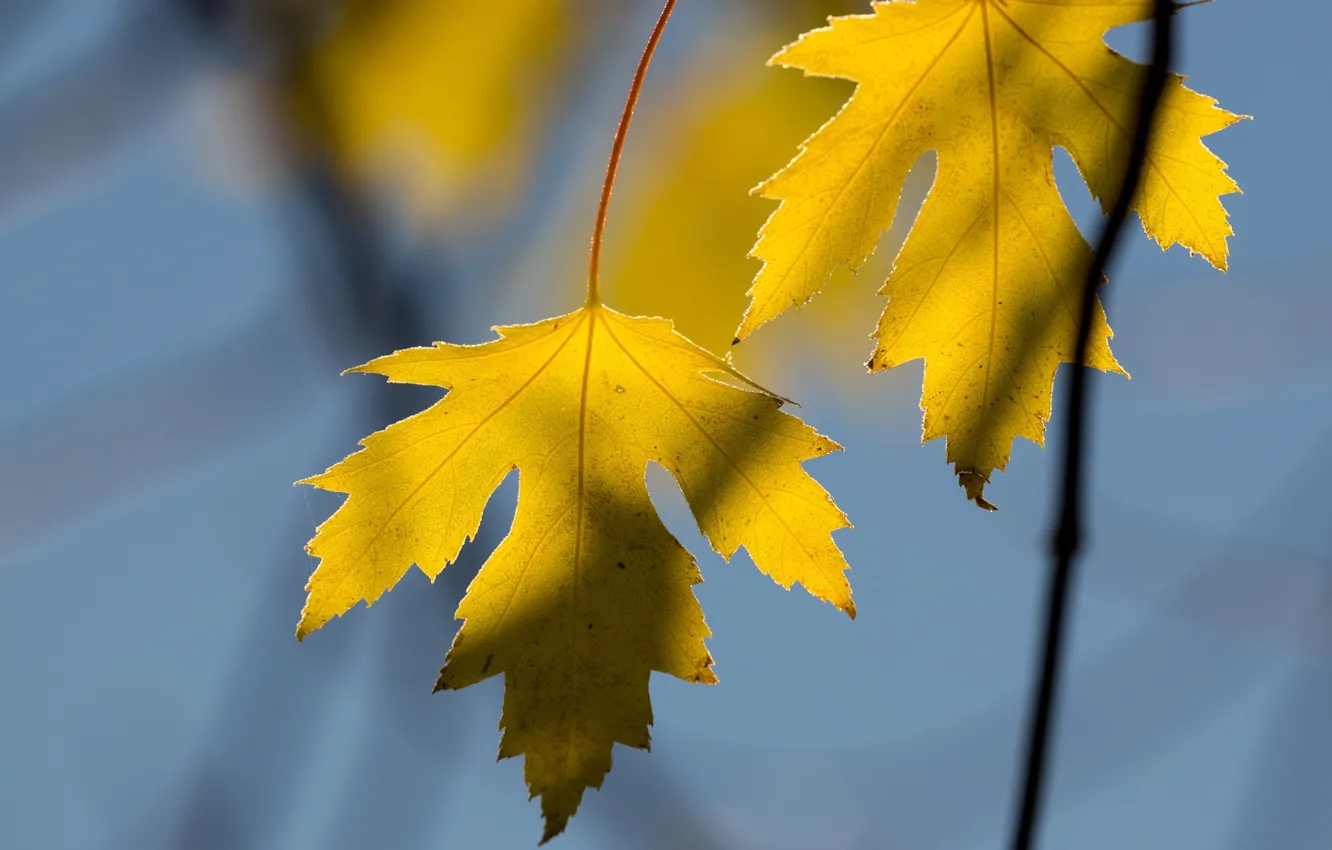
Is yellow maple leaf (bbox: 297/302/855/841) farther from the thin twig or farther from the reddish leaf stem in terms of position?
the thin twig

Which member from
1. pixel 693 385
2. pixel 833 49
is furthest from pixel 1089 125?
pixel 693 385

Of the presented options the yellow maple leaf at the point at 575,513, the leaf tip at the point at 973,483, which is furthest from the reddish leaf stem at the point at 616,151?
the leaf tip at the point at 973,483

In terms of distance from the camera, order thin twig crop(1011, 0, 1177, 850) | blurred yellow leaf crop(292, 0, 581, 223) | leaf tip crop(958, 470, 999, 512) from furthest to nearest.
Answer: blurred yellow leaf crop(292, 0, 581, 223) < leaf tip crop(958, 470, 999, 512) < thin twig crop(1011, 0, 1177, 850)

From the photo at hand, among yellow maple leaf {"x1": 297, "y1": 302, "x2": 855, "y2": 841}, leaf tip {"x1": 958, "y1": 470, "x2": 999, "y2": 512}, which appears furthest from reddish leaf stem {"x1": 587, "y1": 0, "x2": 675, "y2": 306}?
leaf tip {"x1": 958, "y1": 470, "x2": 999, "y2": 512}

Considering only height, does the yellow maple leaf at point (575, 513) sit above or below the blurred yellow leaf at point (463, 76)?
below

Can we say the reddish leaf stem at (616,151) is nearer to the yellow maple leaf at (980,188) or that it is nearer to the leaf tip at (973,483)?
the yellow maple leaf at (980,188)

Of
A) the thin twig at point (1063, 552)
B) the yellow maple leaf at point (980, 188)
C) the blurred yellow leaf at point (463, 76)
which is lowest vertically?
the thin twig at point (1063, 552)
